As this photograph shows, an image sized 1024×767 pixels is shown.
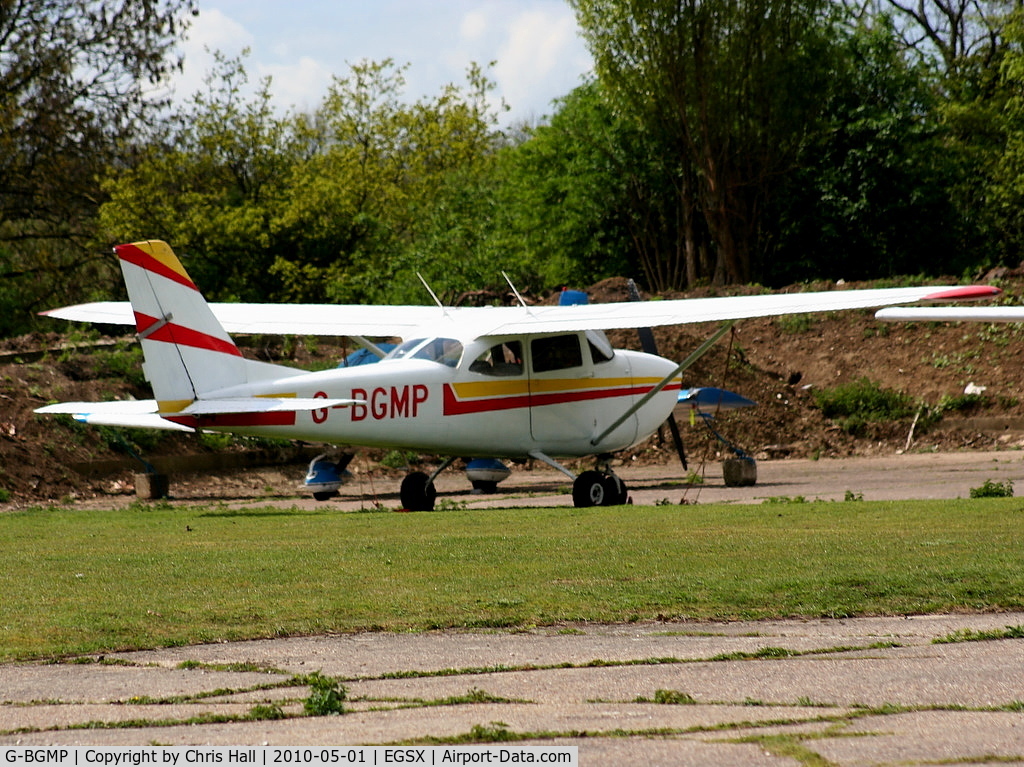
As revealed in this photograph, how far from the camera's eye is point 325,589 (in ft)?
28.8

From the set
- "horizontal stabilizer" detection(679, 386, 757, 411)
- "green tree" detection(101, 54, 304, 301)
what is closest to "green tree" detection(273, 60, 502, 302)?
"green tree" detection(101, 54, 304, 301)

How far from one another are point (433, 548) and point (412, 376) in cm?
512

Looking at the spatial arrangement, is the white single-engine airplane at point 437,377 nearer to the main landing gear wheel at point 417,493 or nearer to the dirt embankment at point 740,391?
the main landing gear wheel at point 417,493

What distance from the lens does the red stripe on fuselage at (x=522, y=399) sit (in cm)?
1622

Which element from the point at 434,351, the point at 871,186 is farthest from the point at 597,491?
the point at 871,186

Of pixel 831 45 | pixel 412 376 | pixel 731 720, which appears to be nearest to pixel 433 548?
pixel 412 376

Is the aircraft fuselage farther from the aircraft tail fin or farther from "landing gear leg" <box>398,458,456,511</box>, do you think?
"landing gear leg" <box>398,458,456,511</box>

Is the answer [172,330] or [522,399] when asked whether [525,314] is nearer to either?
[522,399]

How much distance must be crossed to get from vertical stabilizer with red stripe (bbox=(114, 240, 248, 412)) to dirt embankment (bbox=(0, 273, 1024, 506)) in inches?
268

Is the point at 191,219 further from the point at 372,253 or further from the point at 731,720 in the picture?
the point at 731,720

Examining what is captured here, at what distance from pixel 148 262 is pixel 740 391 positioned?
55.3ft

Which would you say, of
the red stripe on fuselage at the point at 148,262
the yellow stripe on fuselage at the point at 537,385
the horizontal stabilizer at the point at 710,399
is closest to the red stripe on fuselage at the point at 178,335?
the red stripe on fuselage at the point at 148,262

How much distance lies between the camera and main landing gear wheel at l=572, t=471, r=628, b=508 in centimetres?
1675

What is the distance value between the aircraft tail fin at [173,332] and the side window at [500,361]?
3144 mm
